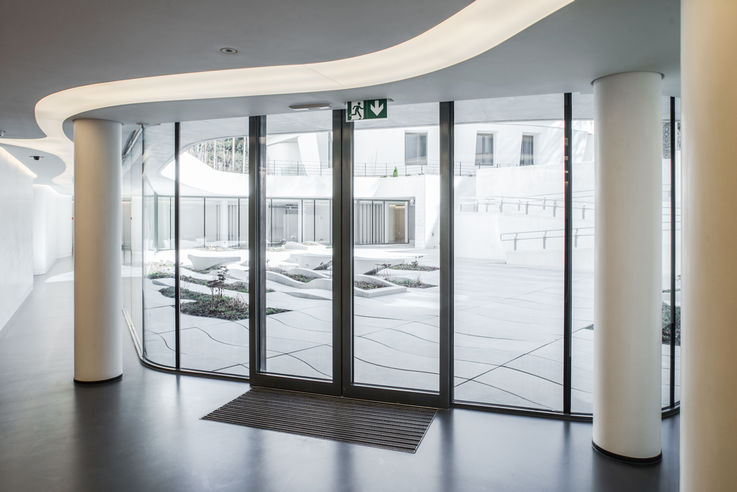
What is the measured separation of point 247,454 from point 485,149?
367cm

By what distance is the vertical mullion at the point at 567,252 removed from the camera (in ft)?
15.8

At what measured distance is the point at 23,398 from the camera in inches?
212

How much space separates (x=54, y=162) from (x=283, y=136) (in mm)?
6515

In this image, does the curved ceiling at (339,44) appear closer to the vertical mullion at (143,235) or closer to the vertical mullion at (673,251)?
the vertical mullion at (673,251)

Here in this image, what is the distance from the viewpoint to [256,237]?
593cm

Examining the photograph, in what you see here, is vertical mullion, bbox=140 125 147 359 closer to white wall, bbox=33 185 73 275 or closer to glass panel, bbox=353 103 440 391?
glass panel, bbox=353 103 440 391

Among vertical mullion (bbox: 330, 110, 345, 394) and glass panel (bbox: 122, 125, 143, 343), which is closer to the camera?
vertical mullion (bbox: 330, 110, 345, 394)

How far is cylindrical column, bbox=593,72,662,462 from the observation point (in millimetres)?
3951

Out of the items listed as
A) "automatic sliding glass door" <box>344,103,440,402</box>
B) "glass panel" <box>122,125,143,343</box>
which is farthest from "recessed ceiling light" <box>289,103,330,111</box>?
"glass panel" <box>122,125,143,343</box>

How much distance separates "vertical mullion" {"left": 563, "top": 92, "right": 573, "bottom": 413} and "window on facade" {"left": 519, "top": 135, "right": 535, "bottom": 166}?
0.30 meters

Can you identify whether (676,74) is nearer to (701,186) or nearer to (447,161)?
(447,161)

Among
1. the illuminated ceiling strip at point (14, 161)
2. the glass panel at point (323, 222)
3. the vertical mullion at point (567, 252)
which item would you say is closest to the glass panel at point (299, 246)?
the glass panel at point (323, 222)

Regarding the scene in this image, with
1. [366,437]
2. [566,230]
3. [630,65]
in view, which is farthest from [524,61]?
[366,437]

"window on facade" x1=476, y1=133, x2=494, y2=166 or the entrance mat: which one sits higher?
"window on facade" x1=476, y1=133, x2=494, y2=166
